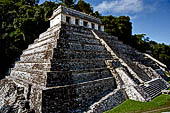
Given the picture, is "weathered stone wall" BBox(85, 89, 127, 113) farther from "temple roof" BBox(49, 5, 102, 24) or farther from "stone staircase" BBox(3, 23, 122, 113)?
"temple roof" BBox(49, 5, 102, 24)

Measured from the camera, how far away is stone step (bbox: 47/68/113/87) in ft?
19.7

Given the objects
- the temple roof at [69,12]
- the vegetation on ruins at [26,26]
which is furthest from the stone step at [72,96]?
the vegetation on ruins at [26,26]

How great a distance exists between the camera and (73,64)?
24.9ft

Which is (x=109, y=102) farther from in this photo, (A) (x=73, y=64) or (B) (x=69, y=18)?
(B) (x=69, y=18)

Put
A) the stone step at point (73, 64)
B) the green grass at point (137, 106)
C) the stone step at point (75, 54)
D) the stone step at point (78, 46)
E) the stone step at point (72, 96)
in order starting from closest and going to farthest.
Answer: the stone step at point (72, 96) < the green grass at point (137, 106) < the stone step at point (73, 64) < the stone step at point (75, 54) < the stone step at point (78, 46)

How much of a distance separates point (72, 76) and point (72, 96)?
4.03 feet

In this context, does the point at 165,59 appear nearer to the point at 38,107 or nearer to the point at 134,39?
the point at 134,39

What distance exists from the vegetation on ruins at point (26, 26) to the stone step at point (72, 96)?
1275 cm

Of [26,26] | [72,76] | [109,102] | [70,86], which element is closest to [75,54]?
[72,76]

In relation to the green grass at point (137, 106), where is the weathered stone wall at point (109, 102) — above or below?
above

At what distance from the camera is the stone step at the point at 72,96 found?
529 cm

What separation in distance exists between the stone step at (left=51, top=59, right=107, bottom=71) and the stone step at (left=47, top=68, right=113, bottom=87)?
0.44 metres

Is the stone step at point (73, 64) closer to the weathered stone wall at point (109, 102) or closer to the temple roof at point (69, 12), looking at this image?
the weathered stone wall at point (109, 102)

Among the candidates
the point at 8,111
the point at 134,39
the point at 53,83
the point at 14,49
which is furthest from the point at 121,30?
the point at 8,111
